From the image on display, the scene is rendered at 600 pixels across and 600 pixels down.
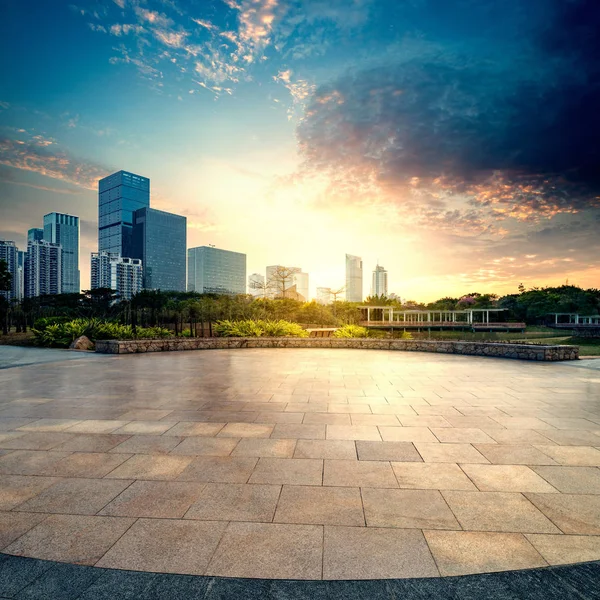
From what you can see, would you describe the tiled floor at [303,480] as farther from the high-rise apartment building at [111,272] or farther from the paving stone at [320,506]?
the high-rise apartment building at [111,272]

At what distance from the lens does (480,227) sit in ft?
89.8

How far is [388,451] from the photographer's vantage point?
4328 millimetres

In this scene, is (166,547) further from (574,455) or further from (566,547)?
(574,455)

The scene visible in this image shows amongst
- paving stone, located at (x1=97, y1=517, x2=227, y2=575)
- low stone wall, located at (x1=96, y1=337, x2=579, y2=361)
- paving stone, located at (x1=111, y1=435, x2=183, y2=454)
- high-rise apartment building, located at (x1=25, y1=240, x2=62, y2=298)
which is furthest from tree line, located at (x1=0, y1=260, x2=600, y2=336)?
high-rise apartment building, located at (x1=25, y1=240, x2=62, y2=298)

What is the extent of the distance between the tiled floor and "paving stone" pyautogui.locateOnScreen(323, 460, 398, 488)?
0.08 ft

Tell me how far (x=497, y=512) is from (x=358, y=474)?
1274mm

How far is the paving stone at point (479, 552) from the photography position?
230 centimetres

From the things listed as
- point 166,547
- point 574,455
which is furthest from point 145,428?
point 574,455

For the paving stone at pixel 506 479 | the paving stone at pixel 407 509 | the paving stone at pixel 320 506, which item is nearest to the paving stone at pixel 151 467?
the paving stone at pixel 320 506

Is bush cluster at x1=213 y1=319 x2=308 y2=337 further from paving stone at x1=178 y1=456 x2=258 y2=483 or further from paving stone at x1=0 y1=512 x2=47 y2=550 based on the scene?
paving stone at x1=0 y1=512 x2=47 y2=550

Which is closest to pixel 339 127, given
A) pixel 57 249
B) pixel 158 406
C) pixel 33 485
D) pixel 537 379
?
pixel 537 379

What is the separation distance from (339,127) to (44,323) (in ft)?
62.2

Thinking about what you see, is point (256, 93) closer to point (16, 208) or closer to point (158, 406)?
point (158, 406)

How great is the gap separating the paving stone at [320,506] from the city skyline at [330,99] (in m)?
14.9
